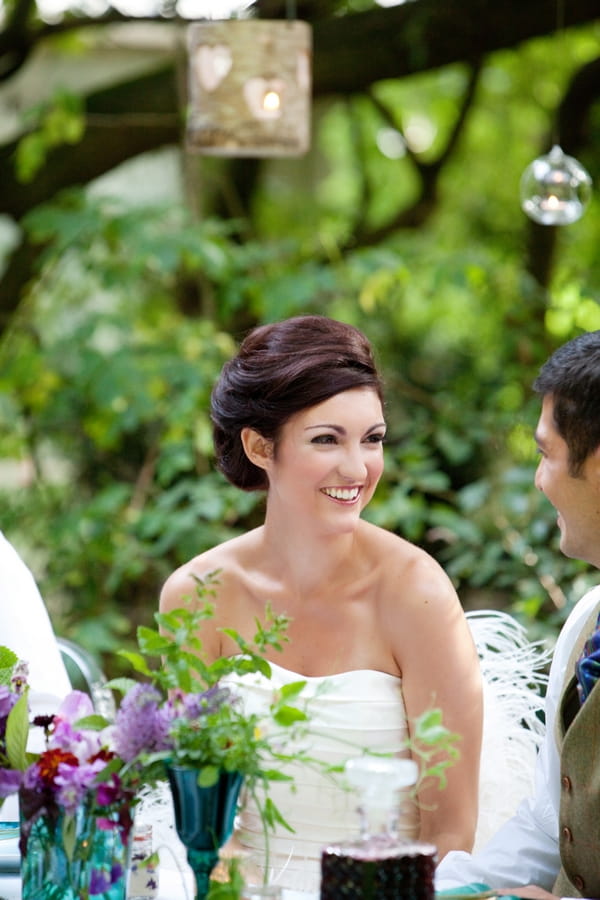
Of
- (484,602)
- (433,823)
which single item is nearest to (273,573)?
(433,823)

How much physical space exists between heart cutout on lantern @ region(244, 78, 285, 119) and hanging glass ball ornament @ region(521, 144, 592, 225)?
780 millimetres

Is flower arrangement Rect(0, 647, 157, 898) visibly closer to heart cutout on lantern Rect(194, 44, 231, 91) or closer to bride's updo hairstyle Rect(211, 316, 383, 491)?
bride's updo hairstyle Rect(211, 316, 383, 491)

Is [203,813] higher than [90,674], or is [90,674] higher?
[203,813]

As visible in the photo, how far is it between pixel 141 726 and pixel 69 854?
0.69 feet

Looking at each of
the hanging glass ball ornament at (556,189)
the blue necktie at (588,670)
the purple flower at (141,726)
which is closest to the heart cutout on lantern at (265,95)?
the hanging glass ball ornament at (556,189)

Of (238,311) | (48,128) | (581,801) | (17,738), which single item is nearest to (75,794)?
(17,738)

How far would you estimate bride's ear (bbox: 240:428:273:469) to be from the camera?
2523 mm

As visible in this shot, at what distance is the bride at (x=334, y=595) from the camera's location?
93.7 inches

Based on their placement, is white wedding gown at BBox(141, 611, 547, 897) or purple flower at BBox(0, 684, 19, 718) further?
white wedding gown at BBox(141, 611, 547, 897)

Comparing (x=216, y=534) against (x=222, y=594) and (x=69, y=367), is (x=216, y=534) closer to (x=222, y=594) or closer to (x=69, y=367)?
(x=69, y=367)

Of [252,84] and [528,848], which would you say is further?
[252,84]

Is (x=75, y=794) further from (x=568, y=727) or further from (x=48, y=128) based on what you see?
(x=48, y=128)

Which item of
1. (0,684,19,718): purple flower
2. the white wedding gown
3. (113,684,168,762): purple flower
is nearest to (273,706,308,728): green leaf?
(113,684,168,762): purple flower

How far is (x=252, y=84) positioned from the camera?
3518 millimetres
